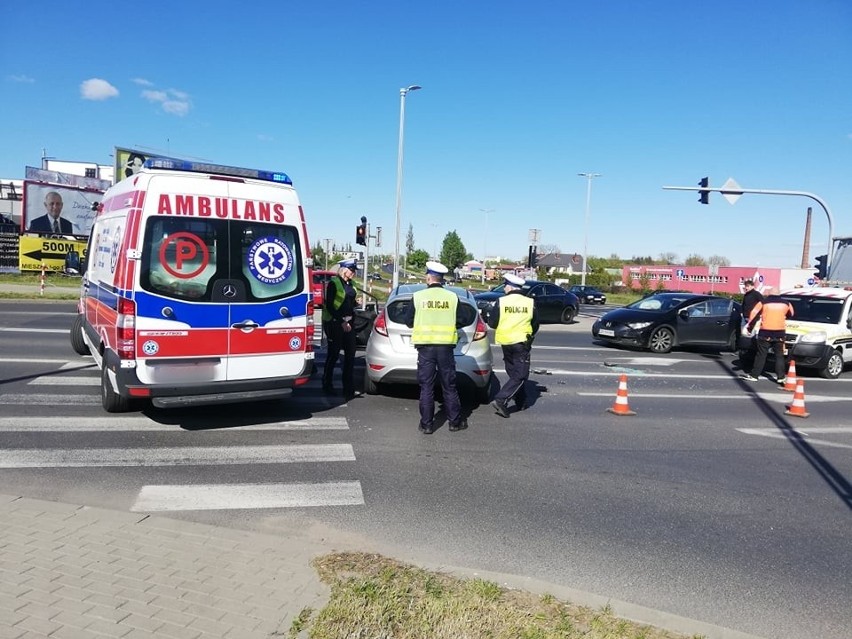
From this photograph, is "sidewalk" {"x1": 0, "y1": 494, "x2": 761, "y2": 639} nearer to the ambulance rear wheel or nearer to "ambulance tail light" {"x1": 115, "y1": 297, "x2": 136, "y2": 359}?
"ambulance tail light" {"x1": 115, "y1": 297, "x2": 136, "y2": 359}

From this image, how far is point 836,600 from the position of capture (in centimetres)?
401

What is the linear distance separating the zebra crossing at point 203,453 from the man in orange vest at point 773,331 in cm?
797

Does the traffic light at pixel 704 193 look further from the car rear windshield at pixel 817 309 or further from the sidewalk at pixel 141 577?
the sidewalk at pixel 141 577

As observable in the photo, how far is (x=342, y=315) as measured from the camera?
9148mm

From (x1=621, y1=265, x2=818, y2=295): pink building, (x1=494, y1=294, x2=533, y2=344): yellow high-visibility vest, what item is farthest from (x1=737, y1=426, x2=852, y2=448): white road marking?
(x1=621, y1=265, x2=818, y2=295): pink building

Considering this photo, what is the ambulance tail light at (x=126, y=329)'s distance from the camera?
21.0ft

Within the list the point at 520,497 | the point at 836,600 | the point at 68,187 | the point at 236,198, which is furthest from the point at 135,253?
the point at 68,187

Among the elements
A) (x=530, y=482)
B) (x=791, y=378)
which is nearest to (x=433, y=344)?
(x=530, y=482)

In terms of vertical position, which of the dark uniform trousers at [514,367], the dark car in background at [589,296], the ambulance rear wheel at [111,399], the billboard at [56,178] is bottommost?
the dark car in background at [589,296]

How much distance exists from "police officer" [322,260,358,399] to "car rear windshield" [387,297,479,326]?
63cm

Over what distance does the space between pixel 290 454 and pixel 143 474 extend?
4.41 ft

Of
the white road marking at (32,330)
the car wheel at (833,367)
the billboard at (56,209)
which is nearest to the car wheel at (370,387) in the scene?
the white road marking at (32,330)

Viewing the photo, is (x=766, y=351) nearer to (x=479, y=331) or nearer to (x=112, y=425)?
(x=479, y=331)

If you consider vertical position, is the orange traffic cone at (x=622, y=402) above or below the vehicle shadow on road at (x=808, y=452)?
above
